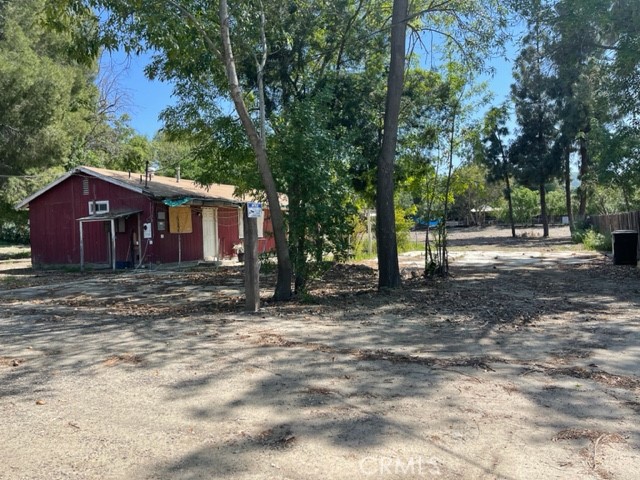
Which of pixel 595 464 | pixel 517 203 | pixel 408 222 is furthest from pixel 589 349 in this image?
pixel 517 203

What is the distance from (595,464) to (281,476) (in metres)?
1.98

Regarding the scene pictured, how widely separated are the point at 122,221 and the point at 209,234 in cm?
361

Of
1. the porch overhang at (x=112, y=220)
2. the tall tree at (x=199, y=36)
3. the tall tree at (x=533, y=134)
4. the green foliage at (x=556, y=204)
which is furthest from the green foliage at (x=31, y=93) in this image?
the green foliage at (x=556, y=204)

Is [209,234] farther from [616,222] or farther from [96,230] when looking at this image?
[616,222]

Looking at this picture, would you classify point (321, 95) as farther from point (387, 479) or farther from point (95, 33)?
point (387, 479)

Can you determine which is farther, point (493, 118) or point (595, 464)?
point (493, 118)

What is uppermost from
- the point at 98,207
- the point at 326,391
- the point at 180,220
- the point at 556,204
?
the point at 556,204

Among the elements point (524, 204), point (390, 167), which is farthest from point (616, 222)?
point (524, 204)

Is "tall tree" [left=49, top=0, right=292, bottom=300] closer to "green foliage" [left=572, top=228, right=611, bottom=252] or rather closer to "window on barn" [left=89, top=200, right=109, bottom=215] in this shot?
"window on barn" [left=89, top=200, right=109, bottom=215]

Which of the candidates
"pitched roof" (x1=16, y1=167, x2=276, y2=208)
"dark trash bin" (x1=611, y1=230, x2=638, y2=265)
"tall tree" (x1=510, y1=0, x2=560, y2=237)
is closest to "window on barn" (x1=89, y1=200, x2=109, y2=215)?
"pitched roof" (x1=16, y1=167, x2=276, y2=208)

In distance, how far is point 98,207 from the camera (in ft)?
69.5

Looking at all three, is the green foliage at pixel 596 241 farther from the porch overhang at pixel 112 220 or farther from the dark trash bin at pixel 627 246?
the porch overhang at pixel 112 220

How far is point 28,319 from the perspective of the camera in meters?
9.47

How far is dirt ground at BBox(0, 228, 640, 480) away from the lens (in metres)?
3.54
